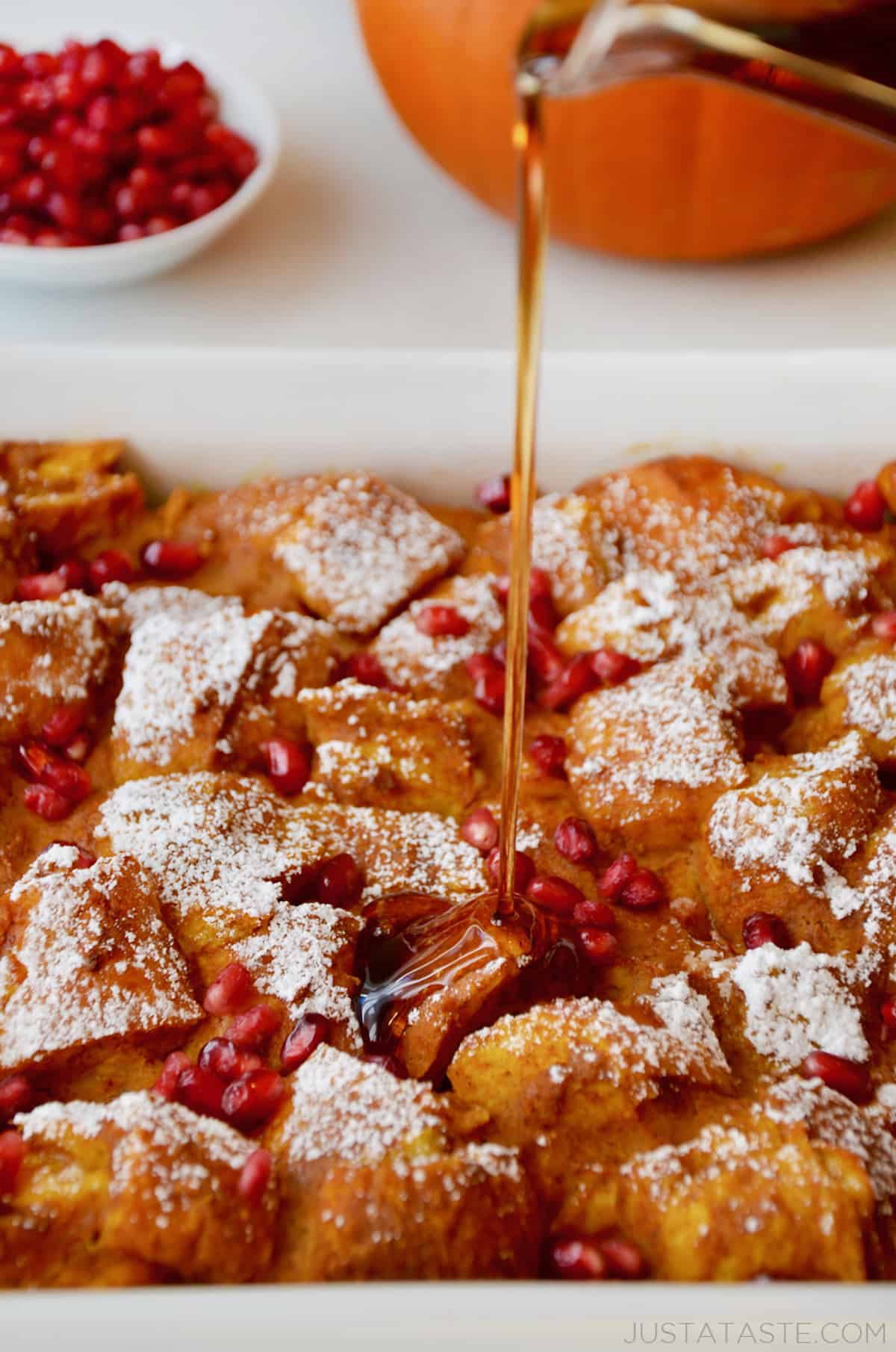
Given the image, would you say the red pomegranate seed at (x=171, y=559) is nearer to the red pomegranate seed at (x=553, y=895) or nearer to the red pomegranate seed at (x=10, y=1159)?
the red pomegranate seed at (x=553, y=895)

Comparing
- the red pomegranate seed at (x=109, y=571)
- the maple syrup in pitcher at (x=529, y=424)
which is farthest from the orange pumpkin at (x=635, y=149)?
the red pomegranate seed at (x=109, y=571)

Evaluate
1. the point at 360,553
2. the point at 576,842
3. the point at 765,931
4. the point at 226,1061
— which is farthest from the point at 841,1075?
the point at 360,553

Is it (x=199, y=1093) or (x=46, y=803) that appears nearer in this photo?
(x=199, y=1093)

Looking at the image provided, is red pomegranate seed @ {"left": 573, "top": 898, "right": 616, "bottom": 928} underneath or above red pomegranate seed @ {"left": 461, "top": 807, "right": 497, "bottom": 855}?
underneath

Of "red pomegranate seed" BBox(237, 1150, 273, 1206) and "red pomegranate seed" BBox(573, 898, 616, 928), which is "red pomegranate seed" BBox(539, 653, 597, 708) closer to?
"red pomegranate seed" BBox(573, 898, 616, 928)

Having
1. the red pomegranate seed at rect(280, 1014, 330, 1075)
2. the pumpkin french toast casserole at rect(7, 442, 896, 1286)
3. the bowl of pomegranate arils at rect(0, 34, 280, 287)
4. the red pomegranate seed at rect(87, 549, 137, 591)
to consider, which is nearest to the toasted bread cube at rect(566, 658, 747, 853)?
the pumpkin french toast casserole at rect(7, 442, 896, 1286)

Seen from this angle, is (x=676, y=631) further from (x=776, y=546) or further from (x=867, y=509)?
(x=867, y=509)
